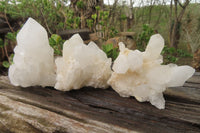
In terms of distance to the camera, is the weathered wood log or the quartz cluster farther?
the quartz cluster

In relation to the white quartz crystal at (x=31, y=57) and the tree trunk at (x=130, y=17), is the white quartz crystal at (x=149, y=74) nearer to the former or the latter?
the white quartz crystal at (x=31, y=57)

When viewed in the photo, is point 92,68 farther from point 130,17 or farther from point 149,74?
point 130,17

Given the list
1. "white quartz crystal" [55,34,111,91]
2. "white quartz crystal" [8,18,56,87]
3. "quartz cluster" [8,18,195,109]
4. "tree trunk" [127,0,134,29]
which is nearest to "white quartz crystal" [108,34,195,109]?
"quartz cluster" [8,18,195,109]

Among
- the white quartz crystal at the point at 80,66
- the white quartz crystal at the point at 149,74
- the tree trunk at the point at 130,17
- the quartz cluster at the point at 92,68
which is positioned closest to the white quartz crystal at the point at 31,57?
the quartz cluster at the point at 92,68

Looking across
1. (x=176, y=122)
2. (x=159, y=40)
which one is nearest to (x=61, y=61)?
(x=159, y=40)

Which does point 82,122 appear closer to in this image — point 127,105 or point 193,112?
point 127,105

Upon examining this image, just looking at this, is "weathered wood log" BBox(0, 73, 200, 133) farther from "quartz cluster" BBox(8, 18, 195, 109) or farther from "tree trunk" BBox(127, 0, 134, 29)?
"tree trunk" BBox(127, 0, 134, 29)
